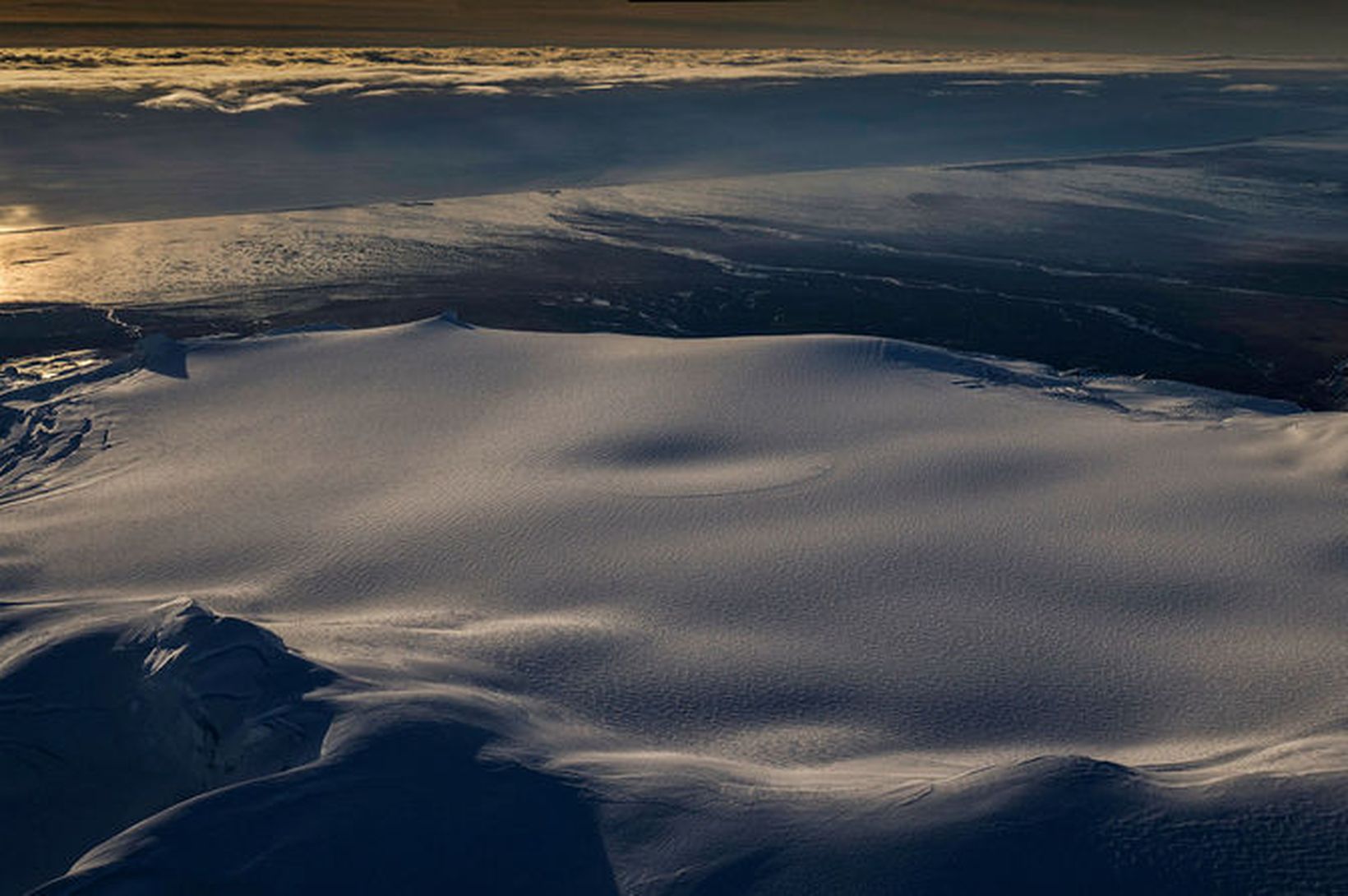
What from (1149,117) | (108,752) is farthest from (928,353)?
(1149,117)

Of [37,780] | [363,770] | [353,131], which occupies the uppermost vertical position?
[353,131]

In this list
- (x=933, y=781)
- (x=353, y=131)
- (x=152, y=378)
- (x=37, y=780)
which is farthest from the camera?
(x=353, y=131)

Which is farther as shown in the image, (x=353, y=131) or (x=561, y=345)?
(x=353, y=131)

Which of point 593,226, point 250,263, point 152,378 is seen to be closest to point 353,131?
point 593,226

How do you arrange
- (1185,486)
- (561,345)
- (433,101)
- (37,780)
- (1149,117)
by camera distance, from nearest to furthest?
(37,780)
(1185,486)
(561,345)
(433,101)
(1149,117)

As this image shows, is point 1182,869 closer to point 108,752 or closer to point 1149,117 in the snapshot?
point 108,752

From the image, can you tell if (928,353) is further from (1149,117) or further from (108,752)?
(1149,117)

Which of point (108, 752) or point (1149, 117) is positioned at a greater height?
point (1149, 117)
